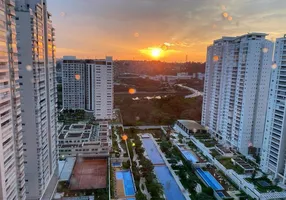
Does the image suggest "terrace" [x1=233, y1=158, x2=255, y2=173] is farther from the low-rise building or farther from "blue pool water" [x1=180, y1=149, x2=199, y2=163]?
the low-rise building

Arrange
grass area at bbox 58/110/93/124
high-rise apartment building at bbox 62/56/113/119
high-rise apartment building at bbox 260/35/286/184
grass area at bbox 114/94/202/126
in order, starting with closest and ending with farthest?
high-rise apartment building at bbox 260/35/286/184
grass area at bbox 58/110/93/124
high-rise apartment building at bbox 62/56/113/119
grass area at bbox 114/94/202/126

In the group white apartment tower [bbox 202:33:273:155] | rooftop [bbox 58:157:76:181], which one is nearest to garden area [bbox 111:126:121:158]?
rooftop [bbox 58:157:76:181]

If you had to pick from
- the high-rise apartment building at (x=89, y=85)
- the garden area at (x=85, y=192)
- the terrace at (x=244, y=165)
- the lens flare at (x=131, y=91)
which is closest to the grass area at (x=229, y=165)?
the terrace at (x=244, y=165)

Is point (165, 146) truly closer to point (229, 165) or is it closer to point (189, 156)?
point (189, 156)

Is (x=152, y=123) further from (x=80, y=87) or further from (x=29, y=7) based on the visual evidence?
(x=29, y=7)

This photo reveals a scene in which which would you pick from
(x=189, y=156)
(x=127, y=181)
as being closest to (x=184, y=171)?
(x=189, y=156)

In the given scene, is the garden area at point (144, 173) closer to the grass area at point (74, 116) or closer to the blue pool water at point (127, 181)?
the blue pool water at point (127, 181)

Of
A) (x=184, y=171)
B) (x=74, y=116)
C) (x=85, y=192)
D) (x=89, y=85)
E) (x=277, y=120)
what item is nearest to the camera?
(x=85, y=192)
